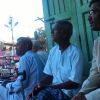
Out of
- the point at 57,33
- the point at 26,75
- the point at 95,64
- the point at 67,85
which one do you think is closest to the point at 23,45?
Answer: the point at 26,75

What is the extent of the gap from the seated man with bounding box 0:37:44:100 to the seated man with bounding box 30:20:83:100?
627mm

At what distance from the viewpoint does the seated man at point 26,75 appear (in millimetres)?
4844

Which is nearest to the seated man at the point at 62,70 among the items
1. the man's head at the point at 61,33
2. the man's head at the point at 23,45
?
the man's head at the point at 61,33

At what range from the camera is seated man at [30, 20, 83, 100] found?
12.1 feet

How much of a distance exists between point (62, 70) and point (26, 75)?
1.00m

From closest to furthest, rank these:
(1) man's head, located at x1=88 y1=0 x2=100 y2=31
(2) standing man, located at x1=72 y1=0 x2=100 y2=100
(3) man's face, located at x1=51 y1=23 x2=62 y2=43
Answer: (2) standing man, located at x1=72 y1=0 x2=100 y2=100 → (1) man's head, located at x1=88 y1=0 x2=100 y2=31 → (3) man's face, located at x1=51 y1=23 x2=62 y2=43

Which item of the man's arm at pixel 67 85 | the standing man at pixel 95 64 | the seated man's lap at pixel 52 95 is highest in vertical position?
the standing man at pixel 95 64

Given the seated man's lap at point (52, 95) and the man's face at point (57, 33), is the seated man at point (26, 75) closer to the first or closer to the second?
the man's face at point (57, 33)

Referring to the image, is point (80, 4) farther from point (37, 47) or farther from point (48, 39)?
point (37, 47)

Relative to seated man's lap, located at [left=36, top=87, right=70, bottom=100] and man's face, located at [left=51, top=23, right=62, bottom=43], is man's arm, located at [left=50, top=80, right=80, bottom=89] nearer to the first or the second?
seated man's lap, located at [left=36, top=87, right=70, bottom=100]

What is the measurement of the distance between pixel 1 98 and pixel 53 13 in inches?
63.0

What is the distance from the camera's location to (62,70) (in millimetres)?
3967

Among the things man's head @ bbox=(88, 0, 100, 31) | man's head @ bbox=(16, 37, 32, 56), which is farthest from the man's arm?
man's head @ bbox=(16, 37, 32, 56)

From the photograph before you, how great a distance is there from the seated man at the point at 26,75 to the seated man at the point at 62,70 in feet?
2.06
